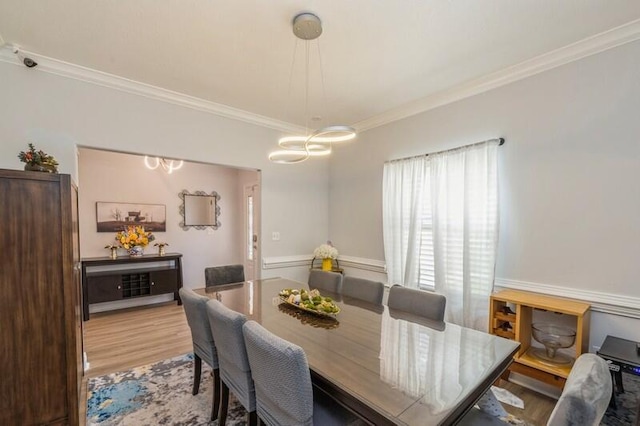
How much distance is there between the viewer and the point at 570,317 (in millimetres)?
2414

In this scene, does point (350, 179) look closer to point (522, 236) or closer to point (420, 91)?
point (420, 91)

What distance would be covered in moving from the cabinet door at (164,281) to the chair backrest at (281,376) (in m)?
4.15

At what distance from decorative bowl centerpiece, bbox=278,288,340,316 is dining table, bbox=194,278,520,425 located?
43 mm

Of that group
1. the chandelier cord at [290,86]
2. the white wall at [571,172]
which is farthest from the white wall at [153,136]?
the white wall at [571,172]

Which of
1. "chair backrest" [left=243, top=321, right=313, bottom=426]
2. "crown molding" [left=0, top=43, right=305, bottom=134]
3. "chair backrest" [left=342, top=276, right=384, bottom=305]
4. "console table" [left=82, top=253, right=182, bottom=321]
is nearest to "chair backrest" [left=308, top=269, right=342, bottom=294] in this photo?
"chair backrest" [left=342, top=276, right=384, bottom=305]

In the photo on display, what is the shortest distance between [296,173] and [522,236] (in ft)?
9.70

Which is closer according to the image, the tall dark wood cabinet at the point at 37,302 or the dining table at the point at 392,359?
the dining table at the point at 392,359

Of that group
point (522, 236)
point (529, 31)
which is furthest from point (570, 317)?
point (529, 31)

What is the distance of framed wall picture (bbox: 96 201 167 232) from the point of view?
466 centimetres

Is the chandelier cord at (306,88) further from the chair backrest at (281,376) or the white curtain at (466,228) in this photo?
the chair backrest at (281,376)

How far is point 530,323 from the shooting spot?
2555 millimetres

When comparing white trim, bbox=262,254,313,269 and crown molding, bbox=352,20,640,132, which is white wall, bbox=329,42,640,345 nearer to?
crown molding, bbox=352,20,640,132

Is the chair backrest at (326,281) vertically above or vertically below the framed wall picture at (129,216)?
below

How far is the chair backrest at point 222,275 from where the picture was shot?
3221 millimetres
